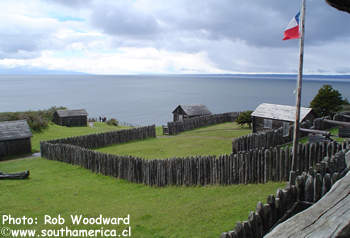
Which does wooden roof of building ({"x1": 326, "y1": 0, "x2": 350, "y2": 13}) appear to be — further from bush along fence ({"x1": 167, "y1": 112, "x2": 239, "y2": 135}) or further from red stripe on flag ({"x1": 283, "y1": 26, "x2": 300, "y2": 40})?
bush along fence ({"x1": 167, "y1": 112, "x2": 239, "y2": 135})

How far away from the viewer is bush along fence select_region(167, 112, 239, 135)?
34.9 metres

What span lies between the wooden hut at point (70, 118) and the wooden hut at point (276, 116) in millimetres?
31131

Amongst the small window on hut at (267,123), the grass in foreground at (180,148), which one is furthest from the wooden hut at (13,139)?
the small window on hut at (267,123)

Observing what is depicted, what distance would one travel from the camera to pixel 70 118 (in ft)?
156

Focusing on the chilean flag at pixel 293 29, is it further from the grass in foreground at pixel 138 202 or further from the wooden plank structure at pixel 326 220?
the wooden plank structure at pixel 326 220

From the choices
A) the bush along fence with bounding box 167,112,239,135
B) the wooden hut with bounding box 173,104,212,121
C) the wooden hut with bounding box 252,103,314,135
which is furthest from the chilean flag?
the wooden hut with bounding box 173,104,212,121

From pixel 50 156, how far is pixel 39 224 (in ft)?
47.5

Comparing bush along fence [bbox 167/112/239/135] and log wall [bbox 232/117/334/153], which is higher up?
log wall [bbox 232/117/334/153]

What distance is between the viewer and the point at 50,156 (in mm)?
24469

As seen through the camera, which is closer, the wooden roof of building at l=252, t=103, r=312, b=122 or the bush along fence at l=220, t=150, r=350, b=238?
the bush along fence at l=220, t=150, r=350, b=238

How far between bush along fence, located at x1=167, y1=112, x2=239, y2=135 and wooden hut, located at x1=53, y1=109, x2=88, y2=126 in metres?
20.1

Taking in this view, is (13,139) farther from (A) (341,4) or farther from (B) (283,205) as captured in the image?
(A) (341,4)

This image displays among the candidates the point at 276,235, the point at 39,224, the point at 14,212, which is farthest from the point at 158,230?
the point at 276,235

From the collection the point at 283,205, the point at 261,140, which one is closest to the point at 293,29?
the point at 283,205
